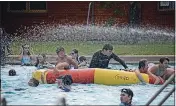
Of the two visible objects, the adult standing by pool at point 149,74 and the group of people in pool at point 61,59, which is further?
the group of people in pool at point 61,59

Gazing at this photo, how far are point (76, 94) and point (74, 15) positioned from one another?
8132 millimetres

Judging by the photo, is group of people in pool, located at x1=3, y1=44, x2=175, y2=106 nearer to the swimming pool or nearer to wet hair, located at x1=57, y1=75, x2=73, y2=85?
wet hair, located at x1=57, y1=75, x2=73, y2=85

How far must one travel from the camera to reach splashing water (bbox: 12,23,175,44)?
13297 millimetres

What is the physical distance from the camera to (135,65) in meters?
10.0

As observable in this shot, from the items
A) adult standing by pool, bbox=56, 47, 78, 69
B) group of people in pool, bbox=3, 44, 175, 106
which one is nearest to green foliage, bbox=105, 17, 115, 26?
group of people in pool, bbox=3, 44, 175, 106

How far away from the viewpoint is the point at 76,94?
712cm

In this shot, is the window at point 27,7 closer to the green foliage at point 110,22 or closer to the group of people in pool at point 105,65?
the green foliage at point 110,22

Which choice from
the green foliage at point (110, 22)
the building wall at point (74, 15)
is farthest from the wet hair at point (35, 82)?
the building wall at point (74, 15)

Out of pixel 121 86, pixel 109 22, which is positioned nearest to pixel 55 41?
pixel 109 22

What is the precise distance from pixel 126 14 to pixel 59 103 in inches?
461

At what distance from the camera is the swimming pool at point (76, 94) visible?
6555 mm

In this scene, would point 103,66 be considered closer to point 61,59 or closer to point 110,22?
point 61,59

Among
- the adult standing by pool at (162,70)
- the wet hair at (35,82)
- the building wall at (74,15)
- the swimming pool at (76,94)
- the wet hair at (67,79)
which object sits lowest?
the swimming pool at (76,94)

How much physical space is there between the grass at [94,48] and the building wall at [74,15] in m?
2.07
